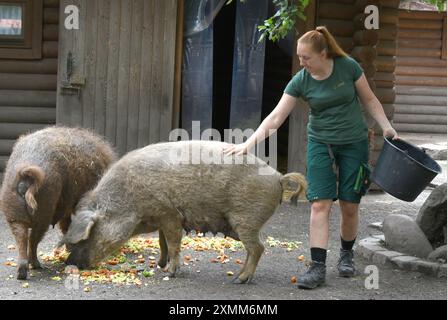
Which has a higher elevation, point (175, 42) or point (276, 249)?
point (175, 42)

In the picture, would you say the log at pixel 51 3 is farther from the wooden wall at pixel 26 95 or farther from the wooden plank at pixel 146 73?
the wooden plank at pixel 146 73

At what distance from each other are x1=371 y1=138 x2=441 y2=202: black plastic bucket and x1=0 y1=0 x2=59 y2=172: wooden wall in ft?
19.7

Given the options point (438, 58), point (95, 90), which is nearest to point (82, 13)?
point (95, 90)

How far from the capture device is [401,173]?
234 inches

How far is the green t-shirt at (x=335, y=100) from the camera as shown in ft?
19.4

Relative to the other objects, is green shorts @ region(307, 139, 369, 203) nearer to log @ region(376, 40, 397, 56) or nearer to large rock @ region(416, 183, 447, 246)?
large rock @ region(416, 183, 447, 246)

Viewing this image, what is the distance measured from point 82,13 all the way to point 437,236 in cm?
527

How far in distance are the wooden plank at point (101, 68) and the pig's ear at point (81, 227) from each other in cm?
409

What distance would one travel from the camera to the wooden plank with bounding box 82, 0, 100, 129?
985 cm

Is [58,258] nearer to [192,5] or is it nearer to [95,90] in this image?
[95,90]

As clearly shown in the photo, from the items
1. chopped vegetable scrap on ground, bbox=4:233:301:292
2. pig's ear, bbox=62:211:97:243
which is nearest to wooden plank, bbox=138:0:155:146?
chopped vegetable scrap on ground, bbox=4:233:301:292

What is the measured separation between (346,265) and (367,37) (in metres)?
4.56

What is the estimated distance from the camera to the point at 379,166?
20.1ft

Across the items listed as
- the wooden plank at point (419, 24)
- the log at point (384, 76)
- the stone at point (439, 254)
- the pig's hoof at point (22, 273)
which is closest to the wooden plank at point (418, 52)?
the wooden plank at point (419, 24)
